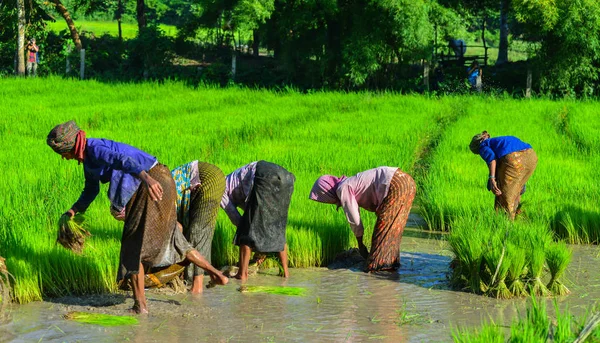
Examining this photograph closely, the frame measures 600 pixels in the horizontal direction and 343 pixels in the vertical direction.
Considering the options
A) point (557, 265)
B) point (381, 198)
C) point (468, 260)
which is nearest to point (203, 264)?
point (381, 198)

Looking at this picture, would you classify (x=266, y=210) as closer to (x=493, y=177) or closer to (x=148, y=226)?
(x=148, y=226)

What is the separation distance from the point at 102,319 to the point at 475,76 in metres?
18.7

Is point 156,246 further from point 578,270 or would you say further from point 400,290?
point 578,270

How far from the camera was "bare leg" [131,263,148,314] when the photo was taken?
18.2 ft

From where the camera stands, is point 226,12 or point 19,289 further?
point 226,12

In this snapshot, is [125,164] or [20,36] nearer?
[125,164]

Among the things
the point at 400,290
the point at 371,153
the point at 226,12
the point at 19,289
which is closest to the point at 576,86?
the point at 226,12

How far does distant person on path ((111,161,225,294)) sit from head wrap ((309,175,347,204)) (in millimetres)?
901

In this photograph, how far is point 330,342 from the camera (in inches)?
201

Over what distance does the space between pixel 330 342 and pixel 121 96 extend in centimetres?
1349

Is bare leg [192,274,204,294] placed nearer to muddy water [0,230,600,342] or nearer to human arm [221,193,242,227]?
muddy water [0,230,600,342]

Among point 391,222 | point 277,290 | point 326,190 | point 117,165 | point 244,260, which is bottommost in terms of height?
point 277,290

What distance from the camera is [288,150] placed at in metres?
12.0

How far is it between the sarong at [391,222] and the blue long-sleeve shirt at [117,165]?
205 cm
